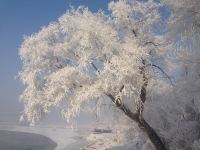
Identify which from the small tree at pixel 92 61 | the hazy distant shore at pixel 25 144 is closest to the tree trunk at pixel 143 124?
the small tree at pixel 92 61

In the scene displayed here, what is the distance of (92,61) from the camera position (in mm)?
21312

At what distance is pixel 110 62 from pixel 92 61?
110cm

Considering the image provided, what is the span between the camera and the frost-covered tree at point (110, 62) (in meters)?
20.6

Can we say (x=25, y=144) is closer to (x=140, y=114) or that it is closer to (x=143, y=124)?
(x=143, y=124)

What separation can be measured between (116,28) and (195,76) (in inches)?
242

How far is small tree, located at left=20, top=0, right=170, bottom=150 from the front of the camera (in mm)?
20484

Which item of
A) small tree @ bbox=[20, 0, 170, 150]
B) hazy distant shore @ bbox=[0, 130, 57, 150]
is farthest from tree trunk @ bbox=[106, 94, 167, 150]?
hazy distant shore @ bbox=[0, 130, 57, 150]

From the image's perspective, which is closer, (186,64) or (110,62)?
(110,62)

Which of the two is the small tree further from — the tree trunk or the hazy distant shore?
the hazy distant shore

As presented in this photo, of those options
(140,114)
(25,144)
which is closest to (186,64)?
(140,114)

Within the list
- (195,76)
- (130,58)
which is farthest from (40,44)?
(195,76)


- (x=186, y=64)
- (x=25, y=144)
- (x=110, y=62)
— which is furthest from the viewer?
(x=25, y=144)

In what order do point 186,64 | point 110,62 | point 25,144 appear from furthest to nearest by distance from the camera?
1. point 25,144
2. point 186,64
3. point 110,62

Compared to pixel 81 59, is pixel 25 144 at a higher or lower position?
lower
